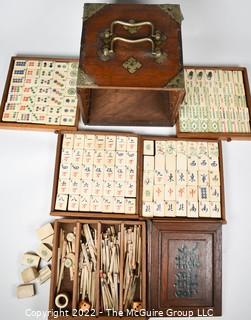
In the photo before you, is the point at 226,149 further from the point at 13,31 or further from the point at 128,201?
the point at 13,31

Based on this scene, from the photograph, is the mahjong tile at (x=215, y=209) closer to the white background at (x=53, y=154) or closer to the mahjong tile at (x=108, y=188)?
the white background at (x=53, y=154)

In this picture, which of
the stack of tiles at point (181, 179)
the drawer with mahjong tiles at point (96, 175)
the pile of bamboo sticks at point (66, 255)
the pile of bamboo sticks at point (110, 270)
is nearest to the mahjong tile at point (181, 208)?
the stack of tiles at point (181, 179)

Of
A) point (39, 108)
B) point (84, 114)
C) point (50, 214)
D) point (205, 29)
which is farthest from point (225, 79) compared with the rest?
point (50, 214)

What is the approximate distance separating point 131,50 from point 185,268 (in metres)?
1.15

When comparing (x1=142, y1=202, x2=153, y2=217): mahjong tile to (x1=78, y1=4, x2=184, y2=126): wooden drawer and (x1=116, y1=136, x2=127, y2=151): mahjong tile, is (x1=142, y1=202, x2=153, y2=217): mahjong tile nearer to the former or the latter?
(x1=116, y1=136, x2=127, y2=151): mahjong tile

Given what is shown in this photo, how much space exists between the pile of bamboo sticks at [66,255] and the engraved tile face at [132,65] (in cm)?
90

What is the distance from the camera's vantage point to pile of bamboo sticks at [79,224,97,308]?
164 centimetres

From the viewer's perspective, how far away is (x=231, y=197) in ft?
5.98

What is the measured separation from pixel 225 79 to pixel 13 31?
1.39m

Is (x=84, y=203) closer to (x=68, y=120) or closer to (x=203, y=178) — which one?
(x=68, y=120)

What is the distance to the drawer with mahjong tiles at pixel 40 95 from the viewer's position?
6.01 ft

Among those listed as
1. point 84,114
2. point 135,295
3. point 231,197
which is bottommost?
point 135,295

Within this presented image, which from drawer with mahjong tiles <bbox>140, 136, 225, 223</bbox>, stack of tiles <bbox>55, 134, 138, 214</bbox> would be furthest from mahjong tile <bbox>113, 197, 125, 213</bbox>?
drawer with mahjong tiles <bbox>140, 136, 225, 223</bbox>

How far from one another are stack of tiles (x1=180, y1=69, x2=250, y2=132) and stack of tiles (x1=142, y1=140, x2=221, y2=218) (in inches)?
4.9
